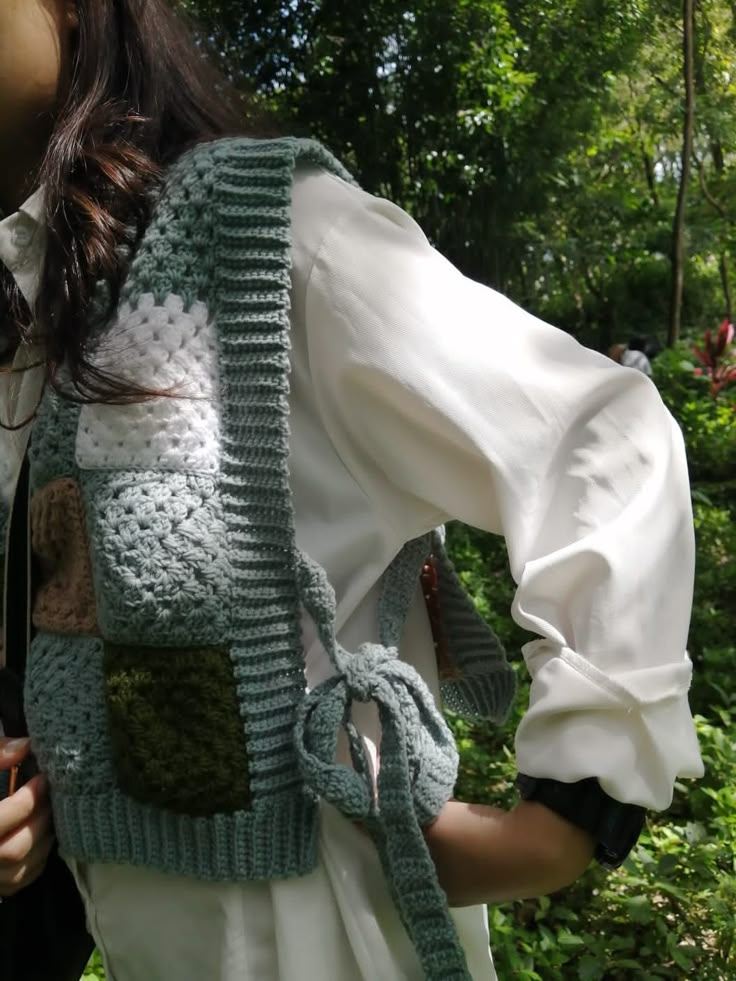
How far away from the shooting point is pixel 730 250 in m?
7.83

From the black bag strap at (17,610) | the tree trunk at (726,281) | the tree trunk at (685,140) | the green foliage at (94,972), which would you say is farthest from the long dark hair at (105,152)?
the tree trunk at (726,281)

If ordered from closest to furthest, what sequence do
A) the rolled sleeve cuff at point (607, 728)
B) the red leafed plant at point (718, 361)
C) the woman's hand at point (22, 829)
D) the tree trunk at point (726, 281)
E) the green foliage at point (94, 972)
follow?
A: the rolled sleeve cuff at point (607, 728) < the woman's hand at point (22, 829) < the green foliage at point (94, 972) < the red leafed plant at point (718, 361) < the tree trunk at point (726, 281)

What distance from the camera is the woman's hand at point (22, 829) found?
81 centimetres

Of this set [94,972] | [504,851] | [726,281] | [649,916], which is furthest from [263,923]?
[726,281]

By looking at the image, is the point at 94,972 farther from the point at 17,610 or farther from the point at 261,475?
the point at 261,475

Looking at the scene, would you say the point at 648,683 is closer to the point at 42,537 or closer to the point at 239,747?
the point at 239,747

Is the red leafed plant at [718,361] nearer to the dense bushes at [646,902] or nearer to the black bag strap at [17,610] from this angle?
the dense bushes at [646,902]

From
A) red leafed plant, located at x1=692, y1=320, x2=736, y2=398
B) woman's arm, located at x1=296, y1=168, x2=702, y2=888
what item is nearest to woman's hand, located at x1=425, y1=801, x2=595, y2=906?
woman's arm, located at x1=296, y1=168, x2=702, y2=888

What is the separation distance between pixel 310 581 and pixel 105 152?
0.47 metres

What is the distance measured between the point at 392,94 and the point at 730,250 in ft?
12.0

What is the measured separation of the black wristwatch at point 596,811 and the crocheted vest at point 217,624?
99 millimetres

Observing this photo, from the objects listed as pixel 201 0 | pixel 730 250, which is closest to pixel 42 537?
pixel 201 0

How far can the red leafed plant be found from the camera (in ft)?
19.7

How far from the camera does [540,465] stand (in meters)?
0.72
